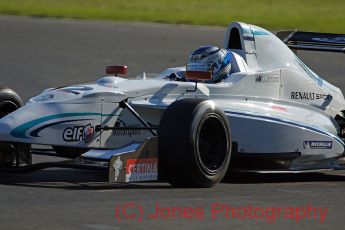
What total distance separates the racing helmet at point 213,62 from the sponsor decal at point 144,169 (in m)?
1.81

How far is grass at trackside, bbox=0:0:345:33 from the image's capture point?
20953 millimetres

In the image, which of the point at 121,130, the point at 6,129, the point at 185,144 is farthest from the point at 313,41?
the point at 6,129

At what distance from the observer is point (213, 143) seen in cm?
852

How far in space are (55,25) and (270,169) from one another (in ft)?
36.4

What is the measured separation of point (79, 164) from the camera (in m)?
8.03

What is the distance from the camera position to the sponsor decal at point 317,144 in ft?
30.8

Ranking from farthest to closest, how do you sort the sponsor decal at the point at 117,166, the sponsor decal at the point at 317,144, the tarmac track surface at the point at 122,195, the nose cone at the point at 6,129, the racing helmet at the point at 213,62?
the racing helmet at the point at 213,62, the sponsor decal at the point at 317,144, the nose cone at the point at 6,129, the sponsor decal at the point at 117,166, the tarmac track surface at the point at 122,195

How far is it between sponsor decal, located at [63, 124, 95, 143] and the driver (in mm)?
1613

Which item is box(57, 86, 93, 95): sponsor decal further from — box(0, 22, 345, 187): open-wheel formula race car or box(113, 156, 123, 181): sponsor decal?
box(113, 156, 123, 181): sponsor decal

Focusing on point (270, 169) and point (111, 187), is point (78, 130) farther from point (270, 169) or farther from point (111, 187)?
point (270, 169)

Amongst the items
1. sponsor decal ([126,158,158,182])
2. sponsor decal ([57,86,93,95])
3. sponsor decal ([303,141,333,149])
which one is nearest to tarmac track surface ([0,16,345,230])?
sponsor decal ([126,158,158,182])

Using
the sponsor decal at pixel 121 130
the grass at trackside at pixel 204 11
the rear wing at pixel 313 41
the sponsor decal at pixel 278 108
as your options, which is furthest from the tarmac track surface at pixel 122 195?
the grass at trackside at pixel 204 11

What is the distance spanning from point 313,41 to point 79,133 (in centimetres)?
356

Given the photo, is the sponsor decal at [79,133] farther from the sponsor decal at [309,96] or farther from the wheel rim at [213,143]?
the sponsor decal at [309,96]
